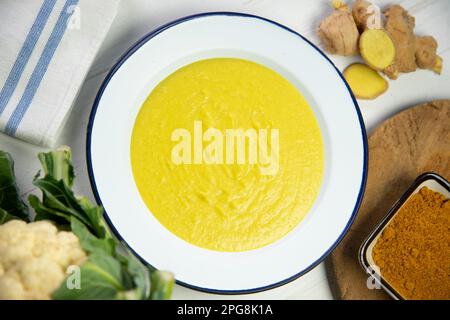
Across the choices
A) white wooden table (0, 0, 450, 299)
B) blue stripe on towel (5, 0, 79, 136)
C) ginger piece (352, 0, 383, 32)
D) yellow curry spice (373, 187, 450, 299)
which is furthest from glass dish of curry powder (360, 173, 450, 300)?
blue stripe on towel (5, 0, 79, 136)

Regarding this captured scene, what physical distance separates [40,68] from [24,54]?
0.16ft

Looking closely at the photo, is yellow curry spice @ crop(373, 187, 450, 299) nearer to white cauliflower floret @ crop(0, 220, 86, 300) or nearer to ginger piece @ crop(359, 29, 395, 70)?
ginger piece @ crop(359, 29, 395, 70)

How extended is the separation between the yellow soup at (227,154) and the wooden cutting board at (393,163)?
0.14 metres

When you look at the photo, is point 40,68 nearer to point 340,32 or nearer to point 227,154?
point 227,154

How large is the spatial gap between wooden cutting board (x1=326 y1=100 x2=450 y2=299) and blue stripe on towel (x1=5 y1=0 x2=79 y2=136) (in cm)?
78

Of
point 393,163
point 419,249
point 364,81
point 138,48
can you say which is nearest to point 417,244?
point 419,249

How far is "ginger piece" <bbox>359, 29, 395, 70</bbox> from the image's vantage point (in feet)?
4.57

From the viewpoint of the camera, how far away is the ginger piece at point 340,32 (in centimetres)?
138

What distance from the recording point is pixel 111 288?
990 mm

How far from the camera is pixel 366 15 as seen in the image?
1.40 meters

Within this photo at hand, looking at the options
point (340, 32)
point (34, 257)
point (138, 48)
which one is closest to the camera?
point (34, 257)
